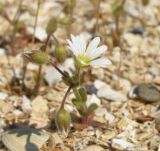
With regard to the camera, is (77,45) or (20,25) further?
(20,25)

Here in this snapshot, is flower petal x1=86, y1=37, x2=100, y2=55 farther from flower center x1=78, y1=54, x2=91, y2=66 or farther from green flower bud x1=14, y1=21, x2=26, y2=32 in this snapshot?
green flower bud x1=14, y1=21, x2=26, y2=32

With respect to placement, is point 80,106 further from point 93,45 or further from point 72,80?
point 93,45

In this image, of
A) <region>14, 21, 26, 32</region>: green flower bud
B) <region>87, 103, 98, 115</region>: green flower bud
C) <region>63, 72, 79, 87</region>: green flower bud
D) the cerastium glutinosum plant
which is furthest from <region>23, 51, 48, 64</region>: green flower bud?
<region>14, 21, 26, 32</region>: green flower bud

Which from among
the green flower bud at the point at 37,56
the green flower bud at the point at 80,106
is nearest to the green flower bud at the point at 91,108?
the green flower bud at the point at 80,106

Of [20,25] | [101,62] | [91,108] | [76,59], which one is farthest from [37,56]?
[20,25]

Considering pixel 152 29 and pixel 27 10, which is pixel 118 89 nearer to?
pixel 152 29

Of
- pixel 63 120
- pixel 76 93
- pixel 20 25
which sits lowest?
pixel 63 120

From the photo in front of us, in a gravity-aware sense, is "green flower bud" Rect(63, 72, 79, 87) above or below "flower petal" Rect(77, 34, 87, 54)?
below
